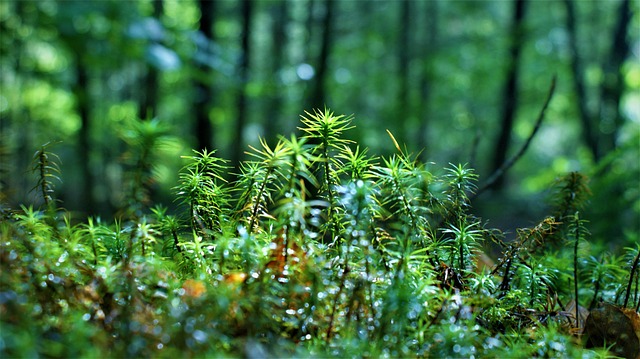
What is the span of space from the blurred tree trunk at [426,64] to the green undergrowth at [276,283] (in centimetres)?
942

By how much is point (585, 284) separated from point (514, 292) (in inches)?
28.5

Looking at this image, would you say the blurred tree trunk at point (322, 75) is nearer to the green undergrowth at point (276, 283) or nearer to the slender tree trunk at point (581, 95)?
the slender tree trunk at point (581, 95)

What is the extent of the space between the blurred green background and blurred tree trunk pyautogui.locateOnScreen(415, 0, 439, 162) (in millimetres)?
62

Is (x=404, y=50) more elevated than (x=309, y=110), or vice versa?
(x=404, y=50)

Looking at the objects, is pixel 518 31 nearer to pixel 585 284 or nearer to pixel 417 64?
pixel 417 64

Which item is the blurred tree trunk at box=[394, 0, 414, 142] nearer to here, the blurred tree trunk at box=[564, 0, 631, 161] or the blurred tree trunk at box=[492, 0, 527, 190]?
the blurred tree trunk at box=[492, 0, 527, 190]

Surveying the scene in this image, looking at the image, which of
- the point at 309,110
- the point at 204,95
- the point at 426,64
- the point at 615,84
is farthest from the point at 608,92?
the point at 204,95

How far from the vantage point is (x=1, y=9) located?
39.8 feet

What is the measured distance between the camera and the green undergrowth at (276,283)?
1.00 m

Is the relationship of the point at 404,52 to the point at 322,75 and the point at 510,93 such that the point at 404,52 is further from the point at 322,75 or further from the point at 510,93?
the point at 322,75

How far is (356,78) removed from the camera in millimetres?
15820

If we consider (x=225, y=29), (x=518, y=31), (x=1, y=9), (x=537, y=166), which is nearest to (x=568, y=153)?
(x=537, y=166)

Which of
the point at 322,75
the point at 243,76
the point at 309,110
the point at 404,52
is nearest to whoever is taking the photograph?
the point at 322,75

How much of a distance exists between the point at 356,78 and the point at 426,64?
3915mm
